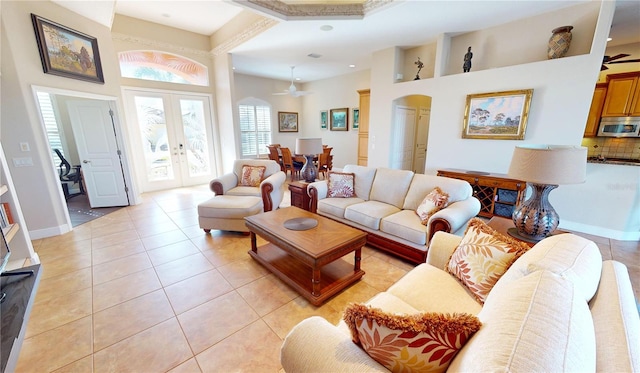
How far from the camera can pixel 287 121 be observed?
27.9 feet

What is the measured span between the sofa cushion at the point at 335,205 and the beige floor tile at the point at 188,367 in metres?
2.04

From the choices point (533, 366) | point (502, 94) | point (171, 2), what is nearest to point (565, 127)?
point (502, 94)

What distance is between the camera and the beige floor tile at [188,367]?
1.49 metres

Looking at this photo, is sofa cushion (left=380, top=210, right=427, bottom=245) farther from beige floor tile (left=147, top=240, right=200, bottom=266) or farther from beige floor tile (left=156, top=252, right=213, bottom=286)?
beige floor tile (left=147, top=240, right=200, bottom=266)

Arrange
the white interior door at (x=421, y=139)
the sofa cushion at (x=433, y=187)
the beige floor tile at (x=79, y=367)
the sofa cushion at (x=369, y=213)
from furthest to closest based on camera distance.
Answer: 1. the white interior door at (x=421, y=139)
2. the sofa cushion at (x=369, y=213)
3. the sofa cushion at (x=433, y=187)
4. the beige floor tile at (x=79, y=367)

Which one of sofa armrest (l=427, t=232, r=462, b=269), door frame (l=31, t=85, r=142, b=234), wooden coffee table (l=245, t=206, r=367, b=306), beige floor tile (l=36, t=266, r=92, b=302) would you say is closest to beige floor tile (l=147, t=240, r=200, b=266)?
beige floor tile (l=36, t=266, r=92, b=302)

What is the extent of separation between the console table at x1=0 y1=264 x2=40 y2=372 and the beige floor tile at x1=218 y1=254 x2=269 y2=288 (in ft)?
4.18

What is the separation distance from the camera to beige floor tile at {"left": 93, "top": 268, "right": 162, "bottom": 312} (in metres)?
2.07

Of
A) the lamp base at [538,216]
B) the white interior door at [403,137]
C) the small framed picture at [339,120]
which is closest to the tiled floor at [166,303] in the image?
the lamp base at [538,216]

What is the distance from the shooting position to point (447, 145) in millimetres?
4348

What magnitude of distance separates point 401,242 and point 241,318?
1674 mm

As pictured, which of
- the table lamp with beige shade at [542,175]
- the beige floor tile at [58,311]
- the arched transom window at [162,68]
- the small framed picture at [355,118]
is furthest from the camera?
the small framed picture at [355,118]

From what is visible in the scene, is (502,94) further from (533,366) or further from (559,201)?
(533,366)

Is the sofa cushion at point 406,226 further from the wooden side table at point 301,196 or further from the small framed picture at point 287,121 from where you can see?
the small framed picture at point 287,121
